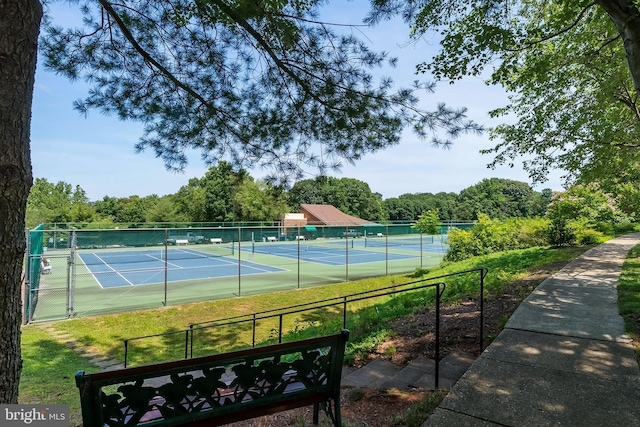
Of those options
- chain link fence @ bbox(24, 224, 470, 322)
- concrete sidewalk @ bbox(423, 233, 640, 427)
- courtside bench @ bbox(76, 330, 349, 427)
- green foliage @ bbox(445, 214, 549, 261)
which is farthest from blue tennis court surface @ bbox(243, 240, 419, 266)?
courtside bench @ bbox(76, 330, 349, 427)

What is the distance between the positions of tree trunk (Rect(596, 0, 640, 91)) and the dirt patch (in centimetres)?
294

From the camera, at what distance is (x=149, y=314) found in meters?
10.5

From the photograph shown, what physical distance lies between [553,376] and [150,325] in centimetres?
915

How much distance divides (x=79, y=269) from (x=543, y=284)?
23.7 meters

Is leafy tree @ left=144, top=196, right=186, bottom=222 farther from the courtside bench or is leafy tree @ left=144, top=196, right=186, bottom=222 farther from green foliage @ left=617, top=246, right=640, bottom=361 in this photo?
the courtside bench

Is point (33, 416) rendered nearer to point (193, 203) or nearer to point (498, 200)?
point (193, 203)

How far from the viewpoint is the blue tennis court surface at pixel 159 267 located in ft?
58.6

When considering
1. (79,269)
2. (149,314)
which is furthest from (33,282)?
(79,269)

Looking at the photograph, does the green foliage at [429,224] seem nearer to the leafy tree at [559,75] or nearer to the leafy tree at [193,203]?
the leafy tree at [559,75]

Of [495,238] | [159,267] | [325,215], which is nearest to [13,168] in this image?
[495,238]

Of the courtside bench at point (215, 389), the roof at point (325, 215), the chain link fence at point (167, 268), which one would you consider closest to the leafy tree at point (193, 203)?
the roof at point (325, 215)

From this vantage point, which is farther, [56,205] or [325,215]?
[325,215]

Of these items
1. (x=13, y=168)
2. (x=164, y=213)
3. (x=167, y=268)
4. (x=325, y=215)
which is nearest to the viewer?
(x=13, y=168)

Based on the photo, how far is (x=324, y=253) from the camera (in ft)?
96.9
